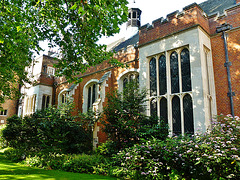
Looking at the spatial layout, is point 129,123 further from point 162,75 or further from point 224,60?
point 224,60

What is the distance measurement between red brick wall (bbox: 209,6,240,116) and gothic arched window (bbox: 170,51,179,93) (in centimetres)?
159

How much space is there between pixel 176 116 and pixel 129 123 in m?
2.17

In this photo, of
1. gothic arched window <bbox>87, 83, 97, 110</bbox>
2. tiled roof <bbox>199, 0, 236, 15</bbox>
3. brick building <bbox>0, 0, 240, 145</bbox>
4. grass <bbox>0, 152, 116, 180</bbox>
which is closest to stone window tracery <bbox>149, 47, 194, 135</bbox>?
brick building <bbox>0, 0, 240, 145</bbox>

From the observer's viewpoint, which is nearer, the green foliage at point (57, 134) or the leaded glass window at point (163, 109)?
the leaded glass window at point (163, 109)

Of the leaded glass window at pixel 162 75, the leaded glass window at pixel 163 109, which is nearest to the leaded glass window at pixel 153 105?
the leaded glass window at pixel 163 109

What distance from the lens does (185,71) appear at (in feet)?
27.5

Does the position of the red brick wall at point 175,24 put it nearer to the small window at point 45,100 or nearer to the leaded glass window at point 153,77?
the leaded glass window at point 153,77

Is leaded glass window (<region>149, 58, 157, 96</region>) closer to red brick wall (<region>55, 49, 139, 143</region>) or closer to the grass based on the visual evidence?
red brick wall (<region>55, 49, 139, 143</region>)

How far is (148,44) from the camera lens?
9.88 metres

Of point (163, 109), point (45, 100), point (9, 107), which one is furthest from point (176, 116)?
point (9, 107)

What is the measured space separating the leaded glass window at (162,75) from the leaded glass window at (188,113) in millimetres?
1161

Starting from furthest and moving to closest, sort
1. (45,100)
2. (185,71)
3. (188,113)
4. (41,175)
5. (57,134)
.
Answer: (45,100), (57,134), (185,71), (188,113), (41,175)

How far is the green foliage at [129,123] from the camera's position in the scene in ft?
24.2

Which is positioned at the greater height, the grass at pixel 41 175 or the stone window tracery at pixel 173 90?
the stone window tracery at pixel 173 90
